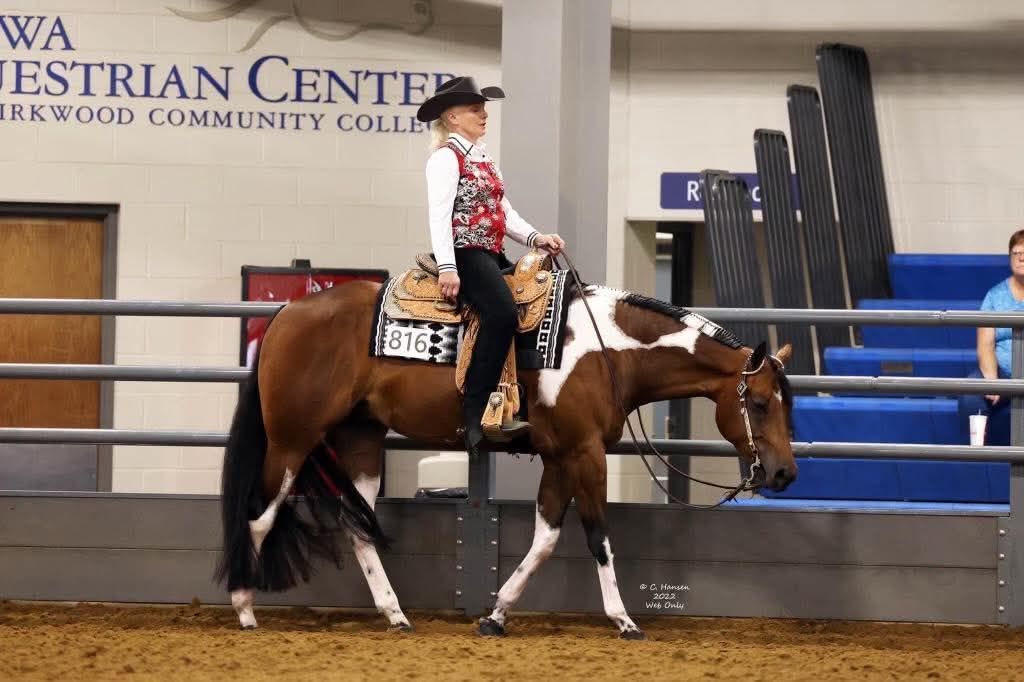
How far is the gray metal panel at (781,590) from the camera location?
5.46 meters

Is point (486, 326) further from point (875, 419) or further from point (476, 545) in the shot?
point (875, 419)

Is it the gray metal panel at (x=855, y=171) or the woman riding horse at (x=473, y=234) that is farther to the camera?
the gray metal panel at (x=855, y=171)

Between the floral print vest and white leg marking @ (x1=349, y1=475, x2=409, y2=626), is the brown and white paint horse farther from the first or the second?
the floral print vest

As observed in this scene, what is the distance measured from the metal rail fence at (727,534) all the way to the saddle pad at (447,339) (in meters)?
0.53

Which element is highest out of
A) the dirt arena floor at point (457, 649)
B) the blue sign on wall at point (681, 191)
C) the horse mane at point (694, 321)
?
the blue sign on wall at point (681, 191)

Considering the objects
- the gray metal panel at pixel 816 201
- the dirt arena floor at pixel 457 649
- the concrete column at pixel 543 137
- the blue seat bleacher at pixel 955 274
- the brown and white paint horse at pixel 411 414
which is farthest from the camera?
the gray metal panel at pixel 816 201

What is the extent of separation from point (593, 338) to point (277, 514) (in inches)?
52.5

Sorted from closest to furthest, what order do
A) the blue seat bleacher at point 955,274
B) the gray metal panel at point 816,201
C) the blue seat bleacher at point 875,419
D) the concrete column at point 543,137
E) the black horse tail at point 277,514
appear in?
the black horse tail at point 277,514 < the concrete column at point 543,137 < the blue seat bleacher at point 875,419 < the blue seat bleacher at point 955,274 < the gray metal panel at point 816,201

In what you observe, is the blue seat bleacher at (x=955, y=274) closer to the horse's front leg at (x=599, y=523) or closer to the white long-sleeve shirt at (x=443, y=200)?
the horse's front leg at (x=599, y=523)

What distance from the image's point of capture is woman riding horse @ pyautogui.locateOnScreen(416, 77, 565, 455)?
5.04 m

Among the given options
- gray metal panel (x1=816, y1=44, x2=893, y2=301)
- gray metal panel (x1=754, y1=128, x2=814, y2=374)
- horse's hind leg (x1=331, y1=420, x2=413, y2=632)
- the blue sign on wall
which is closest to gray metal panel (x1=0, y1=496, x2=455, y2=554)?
horse's hind leg (x1=331, y1=420, x2=413, y2=632)

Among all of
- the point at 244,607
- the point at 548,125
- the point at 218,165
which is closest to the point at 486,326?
the point at 548,125

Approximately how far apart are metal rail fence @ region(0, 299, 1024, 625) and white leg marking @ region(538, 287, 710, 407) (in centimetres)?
35

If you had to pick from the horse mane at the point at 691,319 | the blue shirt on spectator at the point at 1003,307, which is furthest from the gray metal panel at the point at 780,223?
the horse mane at the point at 691,319
